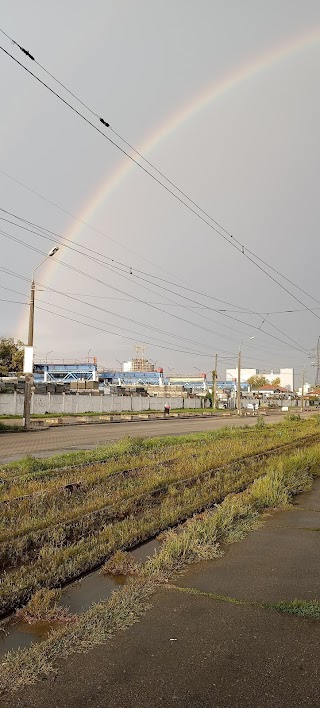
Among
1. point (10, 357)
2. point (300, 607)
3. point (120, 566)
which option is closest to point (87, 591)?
point (120, 566)

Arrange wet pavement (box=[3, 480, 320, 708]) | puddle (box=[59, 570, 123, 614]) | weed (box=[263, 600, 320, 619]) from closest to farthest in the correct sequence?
1. wet pavement (box=[3, 480, 320, 708])
2. weed (box=[263, 600, 320, 619])
3. puddle (box=[59, 570, 123, 614])

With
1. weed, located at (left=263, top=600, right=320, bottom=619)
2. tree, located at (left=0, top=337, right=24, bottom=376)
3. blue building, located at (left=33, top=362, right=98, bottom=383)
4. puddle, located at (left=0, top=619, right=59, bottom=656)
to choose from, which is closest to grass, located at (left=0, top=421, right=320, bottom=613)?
puddle, located at (left=0, top=619, right=59, bottom=656)

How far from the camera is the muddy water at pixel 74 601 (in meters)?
4.72

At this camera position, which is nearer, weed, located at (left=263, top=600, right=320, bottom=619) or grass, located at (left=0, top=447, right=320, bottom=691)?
grass, located at (left=0, top=447, right=320, bottom=691)

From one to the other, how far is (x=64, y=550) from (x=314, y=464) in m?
11.5

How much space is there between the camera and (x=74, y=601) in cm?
568

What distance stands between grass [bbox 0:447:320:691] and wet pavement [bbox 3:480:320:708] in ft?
0.45

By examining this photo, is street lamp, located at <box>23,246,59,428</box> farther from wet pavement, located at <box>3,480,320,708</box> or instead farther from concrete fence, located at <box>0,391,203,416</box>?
wet pavement, located at <box>3,480,320,708</box>

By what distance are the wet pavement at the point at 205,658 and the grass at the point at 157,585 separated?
14 cm

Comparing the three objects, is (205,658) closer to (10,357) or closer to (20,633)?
(20,633)

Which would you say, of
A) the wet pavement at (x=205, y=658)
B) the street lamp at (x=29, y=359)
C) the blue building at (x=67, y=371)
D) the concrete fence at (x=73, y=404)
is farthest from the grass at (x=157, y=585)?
the blue building at (x=67, y=371)

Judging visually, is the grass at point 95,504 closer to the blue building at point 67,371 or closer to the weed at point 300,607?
the weed at point 300,607

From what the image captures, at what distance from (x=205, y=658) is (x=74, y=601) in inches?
72.4

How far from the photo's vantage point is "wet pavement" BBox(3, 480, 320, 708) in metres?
3.74
